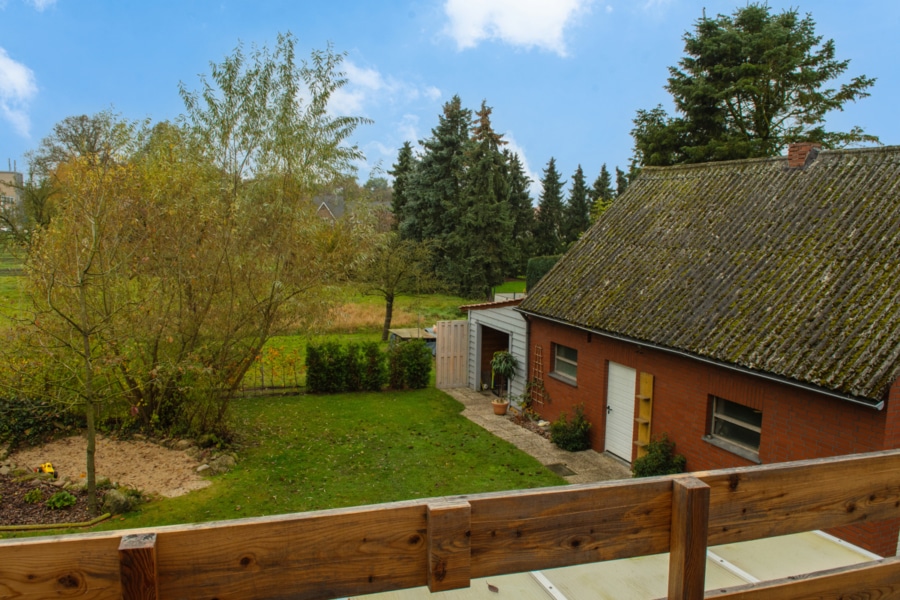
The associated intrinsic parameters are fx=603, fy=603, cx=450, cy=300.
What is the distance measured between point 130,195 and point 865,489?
36.0 feet

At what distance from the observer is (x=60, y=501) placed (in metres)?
8.84

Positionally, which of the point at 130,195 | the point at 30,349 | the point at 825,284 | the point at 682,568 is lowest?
the point at 30,349

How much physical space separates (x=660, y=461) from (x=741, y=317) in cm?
277

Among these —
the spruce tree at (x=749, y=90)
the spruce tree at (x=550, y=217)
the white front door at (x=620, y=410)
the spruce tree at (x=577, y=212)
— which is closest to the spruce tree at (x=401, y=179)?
the spruce tree at (x=550, y=217)

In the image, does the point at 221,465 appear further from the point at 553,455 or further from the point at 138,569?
the point at 138,569

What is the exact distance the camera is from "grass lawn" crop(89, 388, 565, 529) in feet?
31.7

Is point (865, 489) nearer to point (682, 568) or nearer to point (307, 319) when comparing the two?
point (682, 568)

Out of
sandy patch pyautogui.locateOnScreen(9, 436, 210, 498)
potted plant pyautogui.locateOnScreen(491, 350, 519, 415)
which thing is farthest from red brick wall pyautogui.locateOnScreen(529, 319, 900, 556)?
sandy patch pyautogui.locateOnScreen(9, 436, 210, 498)

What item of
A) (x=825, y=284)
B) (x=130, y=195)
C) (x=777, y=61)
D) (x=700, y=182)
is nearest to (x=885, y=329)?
(x=825, y=284)

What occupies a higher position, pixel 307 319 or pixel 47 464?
pixel 307 319

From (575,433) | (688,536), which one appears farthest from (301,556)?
(575,433)

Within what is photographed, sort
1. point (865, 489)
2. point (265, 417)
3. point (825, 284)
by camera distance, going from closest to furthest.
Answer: point (865, 489) → point (825, 284) → point (265, 417)

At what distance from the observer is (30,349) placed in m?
9.41

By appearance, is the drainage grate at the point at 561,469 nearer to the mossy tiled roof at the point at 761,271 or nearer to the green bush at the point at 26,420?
the mossy tiled roof at the point at 761,271
